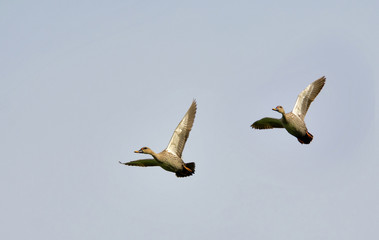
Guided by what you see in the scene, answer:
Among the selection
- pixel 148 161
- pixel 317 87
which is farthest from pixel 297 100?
pixel 148 161

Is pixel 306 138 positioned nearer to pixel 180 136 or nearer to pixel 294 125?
pixel 294 125

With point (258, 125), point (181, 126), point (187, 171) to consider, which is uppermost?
point (258, 125)

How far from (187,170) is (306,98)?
7.20 m

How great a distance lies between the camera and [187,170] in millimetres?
22469

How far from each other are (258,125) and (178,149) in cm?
602

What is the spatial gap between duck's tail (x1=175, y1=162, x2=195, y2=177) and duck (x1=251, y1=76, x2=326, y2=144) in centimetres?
509

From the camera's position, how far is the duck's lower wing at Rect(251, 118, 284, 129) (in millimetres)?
26375

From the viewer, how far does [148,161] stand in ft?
79.4

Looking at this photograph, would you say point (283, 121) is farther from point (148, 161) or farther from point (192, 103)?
point (148, 161)

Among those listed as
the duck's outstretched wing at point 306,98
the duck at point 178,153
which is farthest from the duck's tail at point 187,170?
the duck's outstretched wing at point 306,98

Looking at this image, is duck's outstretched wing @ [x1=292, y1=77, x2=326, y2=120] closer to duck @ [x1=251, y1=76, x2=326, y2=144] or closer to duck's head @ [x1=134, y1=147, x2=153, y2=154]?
duck @ [x1=251, y1=76, x2=326, y2=144]

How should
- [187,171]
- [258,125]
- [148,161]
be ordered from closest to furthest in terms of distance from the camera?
[187,171] → [148,161] → [258,125]

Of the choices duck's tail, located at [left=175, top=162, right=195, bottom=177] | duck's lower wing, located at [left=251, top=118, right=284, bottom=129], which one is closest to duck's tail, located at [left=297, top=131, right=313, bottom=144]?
duck's lower wing, located at [left=251, top=118, right=284, bottom=129]

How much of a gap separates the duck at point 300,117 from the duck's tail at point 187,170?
16.7 feet
